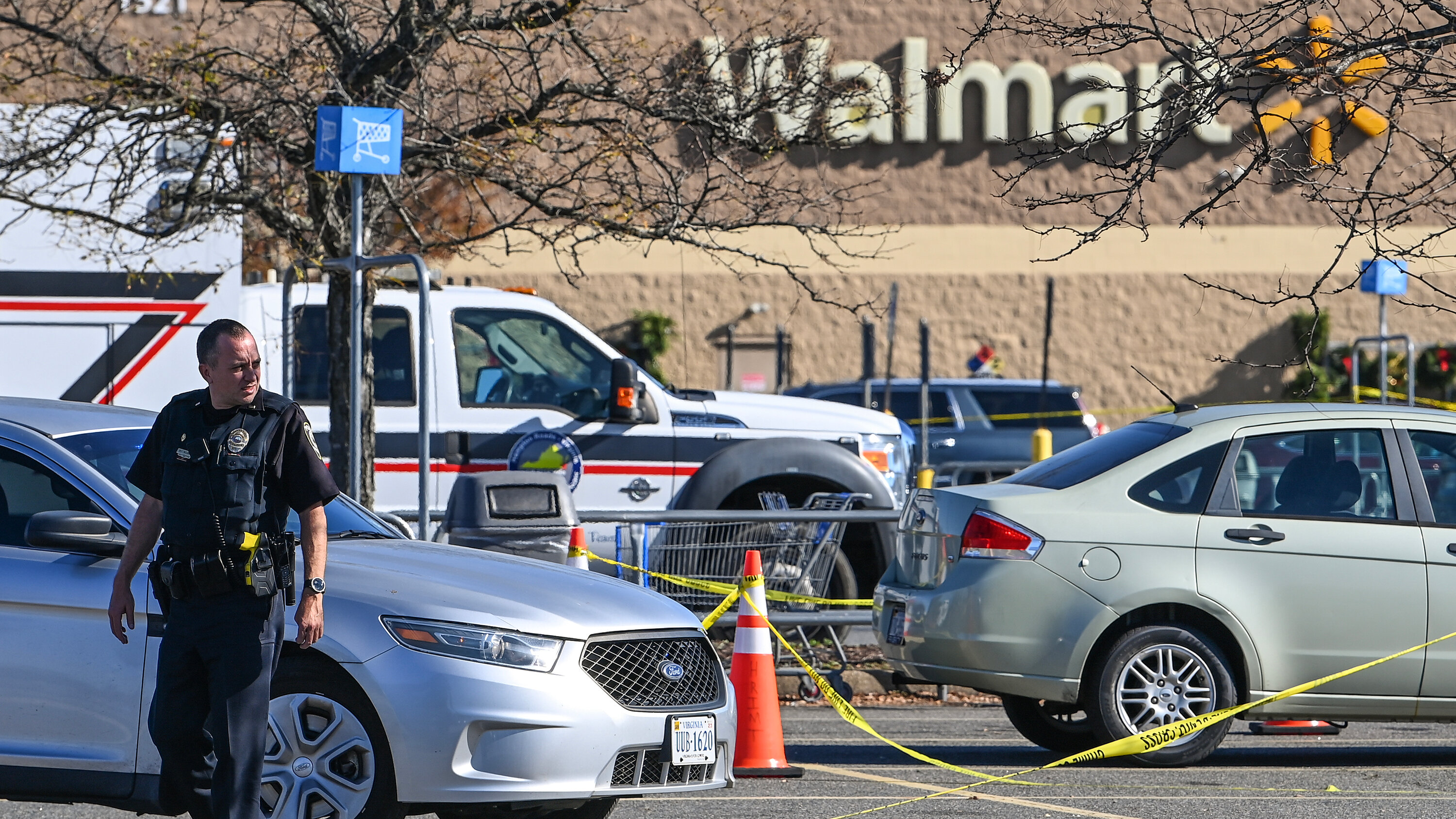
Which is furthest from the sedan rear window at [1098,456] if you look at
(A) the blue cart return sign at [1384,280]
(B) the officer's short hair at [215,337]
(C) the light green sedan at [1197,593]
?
(A) the blue cart return sign at [1384,280]

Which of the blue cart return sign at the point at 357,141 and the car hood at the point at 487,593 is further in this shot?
the blue cart return sign at the point at 357,141

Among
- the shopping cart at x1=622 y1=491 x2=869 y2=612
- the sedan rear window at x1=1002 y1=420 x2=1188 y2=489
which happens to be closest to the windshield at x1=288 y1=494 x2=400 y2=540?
the sedan rear window at x1=1002 y1=420 x2=1188 y2=489

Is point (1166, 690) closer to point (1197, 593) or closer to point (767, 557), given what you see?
point (1197, 593)

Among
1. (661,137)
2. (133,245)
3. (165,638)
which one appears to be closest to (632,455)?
(661,137)

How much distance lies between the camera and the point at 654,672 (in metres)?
5.49

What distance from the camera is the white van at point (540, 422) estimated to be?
10.7 meters

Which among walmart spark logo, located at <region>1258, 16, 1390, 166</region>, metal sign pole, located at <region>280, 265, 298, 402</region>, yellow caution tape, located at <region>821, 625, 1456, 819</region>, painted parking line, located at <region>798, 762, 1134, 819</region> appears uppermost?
walmart spark logo, located at <region>1258, 16, 1390, 166</region>

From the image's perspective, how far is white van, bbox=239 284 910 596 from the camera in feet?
35.2

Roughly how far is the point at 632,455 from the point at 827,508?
1.36m

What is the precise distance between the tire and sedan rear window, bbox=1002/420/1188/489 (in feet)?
9.56

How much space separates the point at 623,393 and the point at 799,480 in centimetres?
130

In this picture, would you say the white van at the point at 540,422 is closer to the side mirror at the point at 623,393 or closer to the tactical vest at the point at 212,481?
the side mirror at the point at 623,393

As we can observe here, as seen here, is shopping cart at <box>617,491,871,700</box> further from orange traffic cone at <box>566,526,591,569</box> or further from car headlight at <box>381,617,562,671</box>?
car headlight at <box>381,617,562,671</box>

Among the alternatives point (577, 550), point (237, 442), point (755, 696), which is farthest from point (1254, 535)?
point (237, 442)
